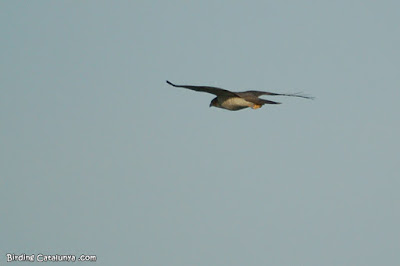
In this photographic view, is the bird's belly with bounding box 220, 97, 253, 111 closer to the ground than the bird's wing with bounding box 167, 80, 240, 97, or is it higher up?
closer to the ground

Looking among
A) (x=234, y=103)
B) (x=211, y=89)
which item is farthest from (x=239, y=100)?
(x=211, y=89)

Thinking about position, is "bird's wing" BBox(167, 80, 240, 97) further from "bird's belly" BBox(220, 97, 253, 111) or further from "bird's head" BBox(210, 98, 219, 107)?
"bird's head" BBox(210, 98, 219, 107)

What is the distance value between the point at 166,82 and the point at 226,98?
5.32m

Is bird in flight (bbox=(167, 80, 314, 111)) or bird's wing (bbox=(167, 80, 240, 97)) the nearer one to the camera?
bird's wing (bbox=(167, 80, 240, 97))

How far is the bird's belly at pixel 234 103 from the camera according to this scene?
3612cm

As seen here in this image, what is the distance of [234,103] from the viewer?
3659cm

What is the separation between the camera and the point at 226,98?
120ft

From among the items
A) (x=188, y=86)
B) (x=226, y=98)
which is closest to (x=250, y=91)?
(x=226, y=98)

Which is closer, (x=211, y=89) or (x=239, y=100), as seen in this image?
(x=211, y=89)

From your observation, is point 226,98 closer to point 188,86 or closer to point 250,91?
point 250,91

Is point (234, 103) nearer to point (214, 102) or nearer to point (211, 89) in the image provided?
point (214, 102)

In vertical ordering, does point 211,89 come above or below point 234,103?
above

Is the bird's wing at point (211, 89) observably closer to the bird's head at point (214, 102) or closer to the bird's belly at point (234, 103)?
the bird's belly at point (234, 103)

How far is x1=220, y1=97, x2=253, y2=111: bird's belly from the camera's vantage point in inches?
1422
